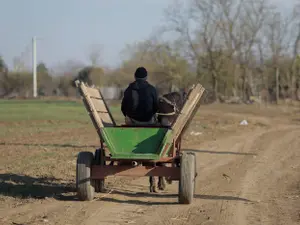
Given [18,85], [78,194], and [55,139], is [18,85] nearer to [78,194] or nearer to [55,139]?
[55,139]

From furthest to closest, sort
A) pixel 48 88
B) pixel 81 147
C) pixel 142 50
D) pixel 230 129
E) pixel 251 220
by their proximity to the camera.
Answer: pixel 48 88 < pixel 142 50 < pixel 230 129 < pixel 81 147 < pixel 251 220

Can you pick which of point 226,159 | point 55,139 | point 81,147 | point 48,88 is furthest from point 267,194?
point 48,88

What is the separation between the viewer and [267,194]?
33.4 ft

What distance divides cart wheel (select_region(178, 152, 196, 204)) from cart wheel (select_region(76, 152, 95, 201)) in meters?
1.45

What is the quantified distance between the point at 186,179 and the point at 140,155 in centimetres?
82

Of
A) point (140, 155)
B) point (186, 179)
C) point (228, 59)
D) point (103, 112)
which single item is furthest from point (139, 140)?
point (228, 59)

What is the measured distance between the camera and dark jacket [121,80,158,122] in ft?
32.1

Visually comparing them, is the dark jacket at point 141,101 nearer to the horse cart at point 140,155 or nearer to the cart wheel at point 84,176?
the horse cart at point 140,155

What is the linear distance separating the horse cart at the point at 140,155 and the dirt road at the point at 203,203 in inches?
13.9

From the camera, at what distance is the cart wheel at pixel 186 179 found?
348 inches

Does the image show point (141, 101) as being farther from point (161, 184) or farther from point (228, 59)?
point (228, 59)

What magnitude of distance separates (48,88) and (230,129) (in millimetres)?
71239

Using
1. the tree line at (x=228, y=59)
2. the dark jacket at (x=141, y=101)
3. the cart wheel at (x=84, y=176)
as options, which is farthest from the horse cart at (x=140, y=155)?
the tree line at (x=228, y=59)

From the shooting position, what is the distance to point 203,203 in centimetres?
923
